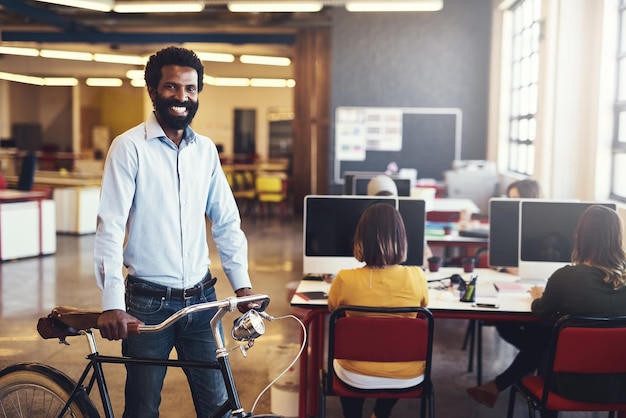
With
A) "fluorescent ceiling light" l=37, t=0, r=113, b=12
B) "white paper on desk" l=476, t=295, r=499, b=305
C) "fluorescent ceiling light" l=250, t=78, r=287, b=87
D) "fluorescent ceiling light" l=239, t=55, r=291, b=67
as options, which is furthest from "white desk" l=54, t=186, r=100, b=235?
"white paper on desk" l=476, t=295, r=499, b=305

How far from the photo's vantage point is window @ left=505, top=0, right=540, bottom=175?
8.38 metres

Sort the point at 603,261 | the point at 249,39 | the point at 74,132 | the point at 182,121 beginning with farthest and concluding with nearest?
the point at 74,132 → the point at 249,39 → the point at 603,261 → the point at 182,121

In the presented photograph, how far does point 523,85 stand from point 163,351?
757 cm

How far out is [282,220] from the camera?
13359 millimetres

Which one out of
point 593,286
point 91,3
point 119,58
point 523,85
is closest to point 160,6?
point 91,3

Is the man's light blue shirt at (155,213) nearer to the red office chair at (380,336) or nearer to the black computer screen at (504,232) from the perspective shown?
the red office chair at (380,336)

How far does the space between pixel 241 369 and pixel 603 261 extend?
7.91 ft

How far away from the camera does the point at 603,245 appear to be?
10.6ft

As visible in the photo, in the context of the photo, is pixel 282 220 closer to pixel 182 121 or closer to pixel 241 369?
pixel 241 369

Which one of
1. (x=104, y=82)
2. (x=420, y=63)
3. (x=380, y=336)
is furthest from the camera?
(x=104, y=82)

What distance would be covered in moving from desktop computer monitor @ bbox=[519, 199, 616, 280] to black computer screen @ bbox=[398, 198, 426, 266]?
0.53 meters

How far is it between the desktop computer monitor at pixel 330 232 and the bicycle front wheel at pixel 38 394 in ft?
5.92

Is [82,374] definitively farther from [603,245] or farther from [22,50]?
[22,50]

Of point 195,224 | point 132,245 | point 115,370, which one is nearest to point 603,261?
point 195,224
